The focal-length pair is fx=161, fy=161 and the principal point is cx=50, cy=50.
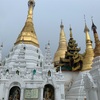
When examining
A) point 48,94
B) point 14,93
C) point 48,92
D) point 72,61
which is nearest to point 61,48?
point 72,61

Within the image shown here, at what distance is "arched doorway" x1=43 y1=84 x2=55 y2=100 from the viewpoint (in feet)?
63.3

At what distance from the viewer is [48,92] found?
19578mm

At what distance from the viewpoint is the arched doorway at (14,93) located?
19.1m

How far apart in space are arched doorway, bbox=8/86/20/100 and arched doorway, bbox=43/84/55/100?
319cm

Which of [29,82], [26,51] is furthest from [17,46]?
[29,82]

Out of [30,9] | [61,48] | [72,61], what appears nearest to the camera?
[72,61]

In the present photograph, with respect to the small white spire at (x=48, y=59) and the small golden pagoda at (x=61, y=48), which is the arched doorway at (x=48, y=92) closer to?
the small white spire at (x=48, y=59)

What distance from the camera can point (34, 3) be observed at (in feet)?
112

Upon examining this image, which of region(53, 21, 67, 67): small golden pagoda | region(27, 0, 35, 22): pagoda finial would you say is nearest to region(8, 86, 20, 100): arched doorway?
region(53, 21, 67, 67): small golden pagoda

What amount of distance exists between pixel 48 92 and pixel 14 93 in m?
4.10

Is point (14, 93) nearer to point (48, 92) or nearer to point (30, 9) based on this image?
point (48, 92)

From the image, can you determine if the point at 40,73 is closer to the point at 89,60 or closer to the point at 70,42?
the point at 89,60

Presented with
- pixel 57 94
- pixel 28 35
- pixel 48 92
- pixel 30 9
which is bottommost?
pixel 57 94

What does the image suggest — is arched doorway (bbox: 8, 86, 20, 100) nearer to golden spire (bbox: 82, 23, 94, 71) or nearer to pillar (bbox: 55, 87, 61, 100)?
pillar (bbox: 55, 87, 61, 100)
